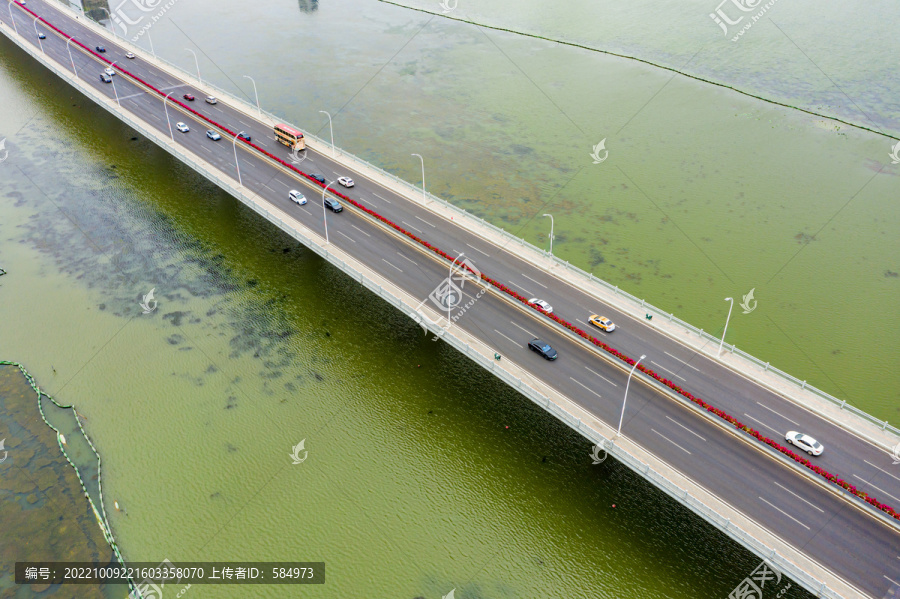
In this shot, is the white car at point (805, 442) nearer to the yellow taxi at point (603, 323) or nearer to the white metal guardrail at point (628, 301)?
the white metal guardrail at point (628, 301)

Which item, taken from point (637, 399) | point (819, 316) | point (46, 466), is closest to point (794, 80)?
point (819, 316)

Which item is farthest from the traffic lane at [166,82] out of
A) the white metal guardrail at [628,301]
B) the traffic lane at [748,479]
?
the traffic lane at [748,479]

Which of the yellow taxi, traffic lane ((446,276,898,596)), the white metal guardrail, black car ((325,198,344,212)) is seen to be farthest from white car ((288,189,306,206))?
the yellow taxi

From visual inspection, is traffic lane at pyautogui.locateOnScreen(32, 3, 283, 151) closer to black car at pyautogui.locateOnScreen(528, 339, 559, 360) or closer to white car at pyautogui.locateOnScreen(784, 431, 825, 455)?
black car at pyautogui.locateOnScreen(528, 339, 559, 360)

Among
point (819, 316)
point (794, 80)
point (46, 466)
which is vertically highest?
point (794, 80)

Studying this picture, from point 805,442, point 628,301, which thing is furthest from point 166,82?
point 805,442

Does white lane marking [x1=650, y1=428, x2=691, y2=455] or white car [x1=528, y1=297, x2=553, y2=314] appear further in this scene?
white car [x1=528, y1=297, x2=553, y2=314]

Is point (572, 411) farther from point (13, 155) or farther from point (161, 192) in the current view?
point (13, 155)
